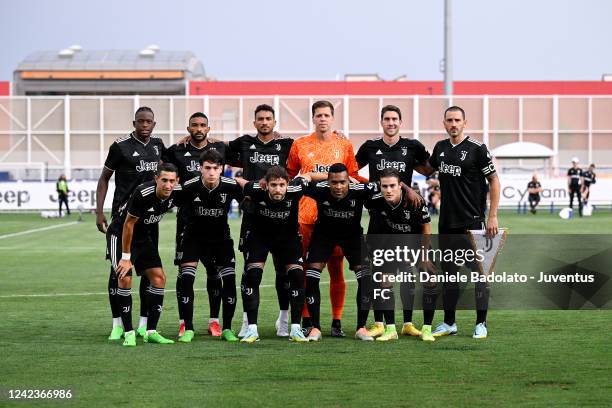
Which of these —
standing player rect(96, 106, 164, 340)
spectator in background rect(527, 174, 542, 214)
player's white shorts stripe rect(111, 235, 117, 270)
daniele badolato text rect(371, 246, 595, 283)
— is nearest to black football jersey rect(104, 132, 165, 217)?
standing player rect(96, 106, 164, 340)

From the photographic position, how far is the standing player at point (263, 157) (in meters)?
10.8

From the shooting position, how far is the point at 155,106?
173ft

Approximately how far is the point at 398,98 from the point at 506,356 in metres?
43.8

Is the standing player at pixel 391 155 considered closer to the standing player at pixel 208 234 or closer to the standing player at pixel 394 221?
the standing player at pixel 394 221

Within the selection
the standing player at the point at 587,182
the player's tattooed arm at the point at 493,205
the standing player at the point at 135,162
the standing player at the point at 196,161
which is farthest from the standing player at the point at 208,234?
the standing player at the point at 587,182

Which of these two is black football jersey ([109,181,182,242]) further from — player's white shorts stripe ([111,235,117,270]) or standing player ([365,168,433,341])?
standing player ([365,168,433,341])

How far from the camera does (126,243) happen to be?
33.4ft

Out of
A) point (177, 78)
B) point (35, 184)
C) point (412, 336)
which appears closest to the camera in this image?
point (412, 336)

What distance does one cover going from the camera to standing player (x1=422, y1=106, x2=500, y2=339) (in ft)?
34.6

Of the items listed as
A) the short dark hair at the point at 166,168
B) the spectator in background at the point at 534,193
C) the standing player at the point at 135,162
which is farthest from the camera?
the spectator in background at the point at 534,193

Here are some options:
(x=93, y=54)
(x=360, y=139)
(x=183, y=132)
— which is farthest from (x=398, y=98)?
(x=93, y=54)

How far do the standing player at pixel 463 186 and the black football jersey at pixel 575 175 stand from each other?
98.3 feet

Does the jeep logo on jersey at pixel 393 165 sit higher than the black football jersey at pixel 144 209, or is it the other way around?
the jeep logo on jersey at pixel 393 165

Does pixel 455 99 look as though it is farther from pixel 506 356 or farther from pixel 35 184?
pixel 506 356
